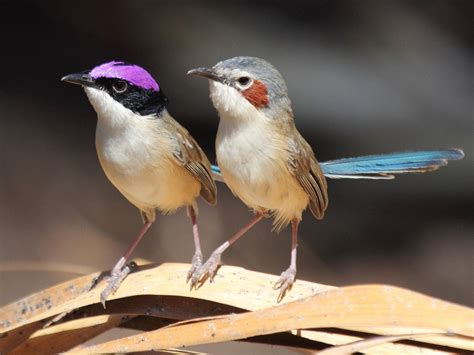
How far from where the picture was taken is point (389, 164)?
3209 millimetres

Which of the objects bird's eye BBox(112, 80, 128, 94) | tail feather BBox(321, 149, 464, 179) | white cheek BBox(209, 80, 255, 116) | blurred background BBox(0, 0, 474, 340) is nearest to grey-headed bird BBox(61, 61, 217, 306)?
bird's eye BBox(112, 80, 128, 94)

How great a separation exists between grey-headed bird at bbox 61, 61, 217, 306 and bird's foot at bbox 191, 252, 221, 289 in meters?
Answer: 0.03

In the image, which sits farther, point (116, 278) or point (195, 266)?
point (116, 278)

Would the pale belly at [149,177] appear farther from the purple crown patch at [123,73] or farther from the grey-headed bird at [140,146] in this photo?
the purple crown patch at [123,73]

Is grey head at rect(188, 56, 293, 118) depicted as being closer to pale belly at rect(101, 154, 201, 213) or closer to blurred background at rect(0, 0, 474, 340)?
pale belly at rect(101, 154, 201, 213)

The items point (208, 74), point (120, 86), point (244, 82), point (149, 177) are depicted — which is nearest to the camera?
point (208, 74)

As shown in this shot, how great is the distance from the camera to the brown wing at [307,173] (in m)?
2.93

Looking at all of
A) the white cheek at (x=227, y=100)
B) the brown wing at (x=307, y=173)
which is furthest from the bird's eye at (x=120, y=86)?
the brown wing at (x=307, y=173)

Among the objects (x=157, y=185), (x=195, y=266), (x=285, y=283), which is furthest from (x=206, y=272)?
(x=157, y=185)

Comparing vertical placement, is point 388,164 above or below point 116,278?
above

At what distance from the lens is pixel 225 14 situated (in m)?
7.05

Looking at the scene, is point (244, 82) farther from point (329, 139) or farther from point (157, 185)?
point (329, 139)

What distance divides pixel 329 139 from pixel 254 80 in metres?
4.19

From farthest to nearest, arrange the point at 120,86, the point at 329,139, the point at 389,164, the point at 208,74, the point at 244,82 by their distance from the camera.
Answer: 1. the point at 329,139
2. the point at 389,164
3. the point at 120,86
4. the point at 244,82
5. the point at 208,74
